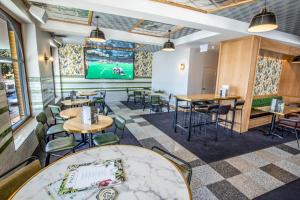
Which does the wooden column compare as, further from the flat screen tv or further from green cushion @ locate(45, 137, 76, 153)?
the flat screen tv

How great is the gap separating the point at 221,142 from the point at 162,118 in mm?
2227

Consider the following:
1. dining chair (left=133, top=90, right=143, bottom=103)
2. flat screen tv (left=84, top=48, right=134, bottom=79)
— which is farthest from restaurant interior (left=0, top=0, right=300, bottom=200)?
A: dining chair (left=133, top=90, right=143, bottom=103)

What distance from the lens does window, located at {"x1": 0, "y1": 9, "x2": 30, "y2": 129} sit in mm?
2688

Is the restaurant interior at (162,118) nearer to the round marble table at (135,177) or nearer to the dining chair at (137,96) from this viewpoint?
→ the round marble table at (135,177)

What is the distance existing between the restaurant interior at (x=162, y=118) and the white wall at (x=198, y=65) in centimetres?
4

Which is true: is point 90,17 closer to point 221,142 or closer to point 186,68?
point 186,68

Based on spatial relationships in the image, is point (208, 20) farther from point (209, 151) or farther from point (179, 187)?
point (179, 187)

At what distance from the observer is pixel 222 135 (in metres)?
4.12

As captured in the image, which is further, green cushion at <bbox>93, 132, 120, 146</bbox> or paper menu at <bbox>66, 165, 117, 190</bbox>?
green cushion at <bbox>93, 132, 120, 146</bbox>

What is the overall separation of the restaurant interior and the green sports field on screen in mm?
1589

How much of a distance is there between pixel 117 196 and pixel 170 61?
6746 mm

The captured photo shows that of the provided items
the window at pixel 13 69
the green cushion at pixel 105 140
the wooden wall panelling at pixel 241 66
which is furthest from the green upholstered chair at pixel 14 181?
the wooden wall panelling at pixel 241 66

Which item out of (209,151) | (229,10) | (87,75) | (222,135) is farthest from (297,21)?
(87,75)

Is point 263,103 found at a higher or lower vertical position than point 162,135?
higher
